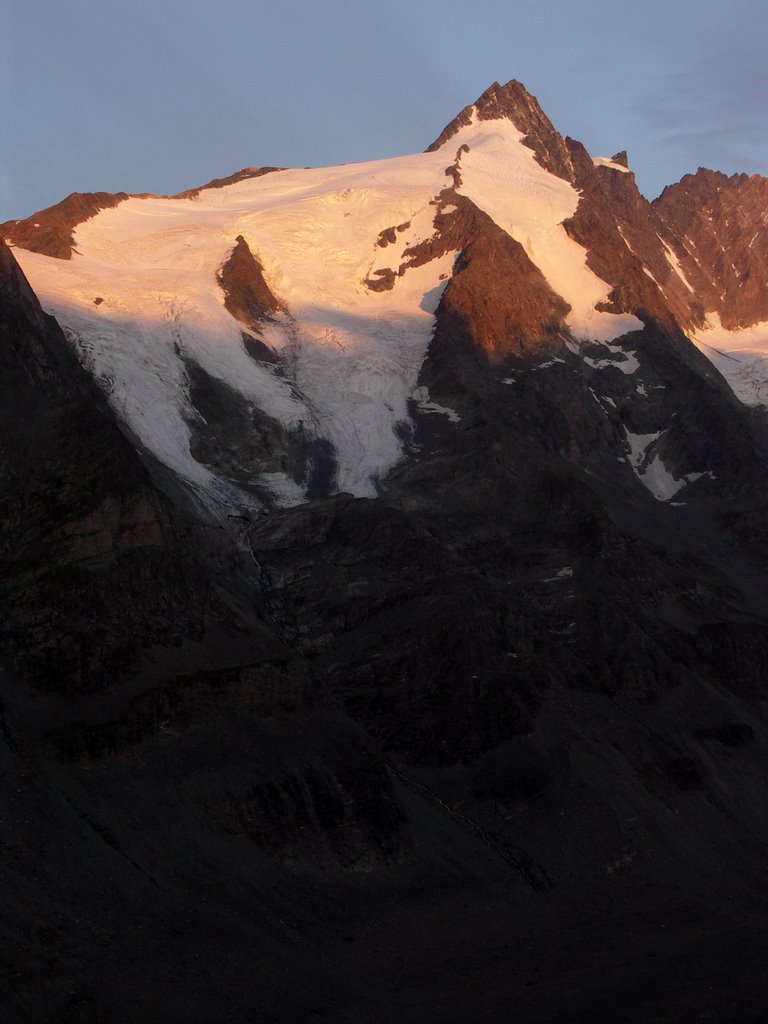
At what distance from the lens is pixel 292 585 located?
102 m

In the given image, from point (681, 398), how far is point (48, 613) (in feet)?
323

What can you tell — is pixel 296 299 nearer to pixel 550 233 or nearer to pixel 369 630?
pixel 550 233

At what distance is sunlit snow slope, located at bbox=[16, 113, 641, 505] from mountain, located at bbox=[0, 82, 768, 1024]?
0.51 metres

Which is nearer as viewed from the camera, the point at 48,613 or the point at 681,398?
the point at 48,613

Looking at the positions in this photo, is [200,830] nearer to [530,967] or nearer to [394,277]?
[530,967]

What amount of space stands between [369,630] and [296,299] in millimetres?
61058

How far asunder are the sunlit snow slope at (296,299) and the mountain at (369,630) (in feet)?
1.69

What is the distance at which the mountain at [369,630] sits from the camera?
59219 mm

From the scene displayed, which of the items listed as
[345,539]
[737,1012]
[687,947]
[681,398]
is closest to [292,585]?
[345,539]

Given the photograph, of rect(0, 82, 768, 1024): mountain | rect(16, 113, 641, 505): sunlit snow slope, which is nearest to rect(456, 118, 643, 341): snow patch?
rect(16, 113, 641, 505): sunlit snow slope

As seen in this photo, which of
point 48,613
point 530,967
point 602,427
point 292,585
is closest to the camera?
point 530,967

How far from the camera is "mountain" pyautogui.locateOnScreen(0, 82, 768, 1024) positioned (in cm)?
5922

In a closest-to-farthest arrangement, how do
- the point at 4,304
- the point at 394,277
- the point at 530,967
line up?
the point at 530,967
the point at 4,304
the point at 394,277

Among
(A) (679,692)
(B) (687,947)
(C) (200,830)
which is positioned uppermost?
(C) (200,830)
